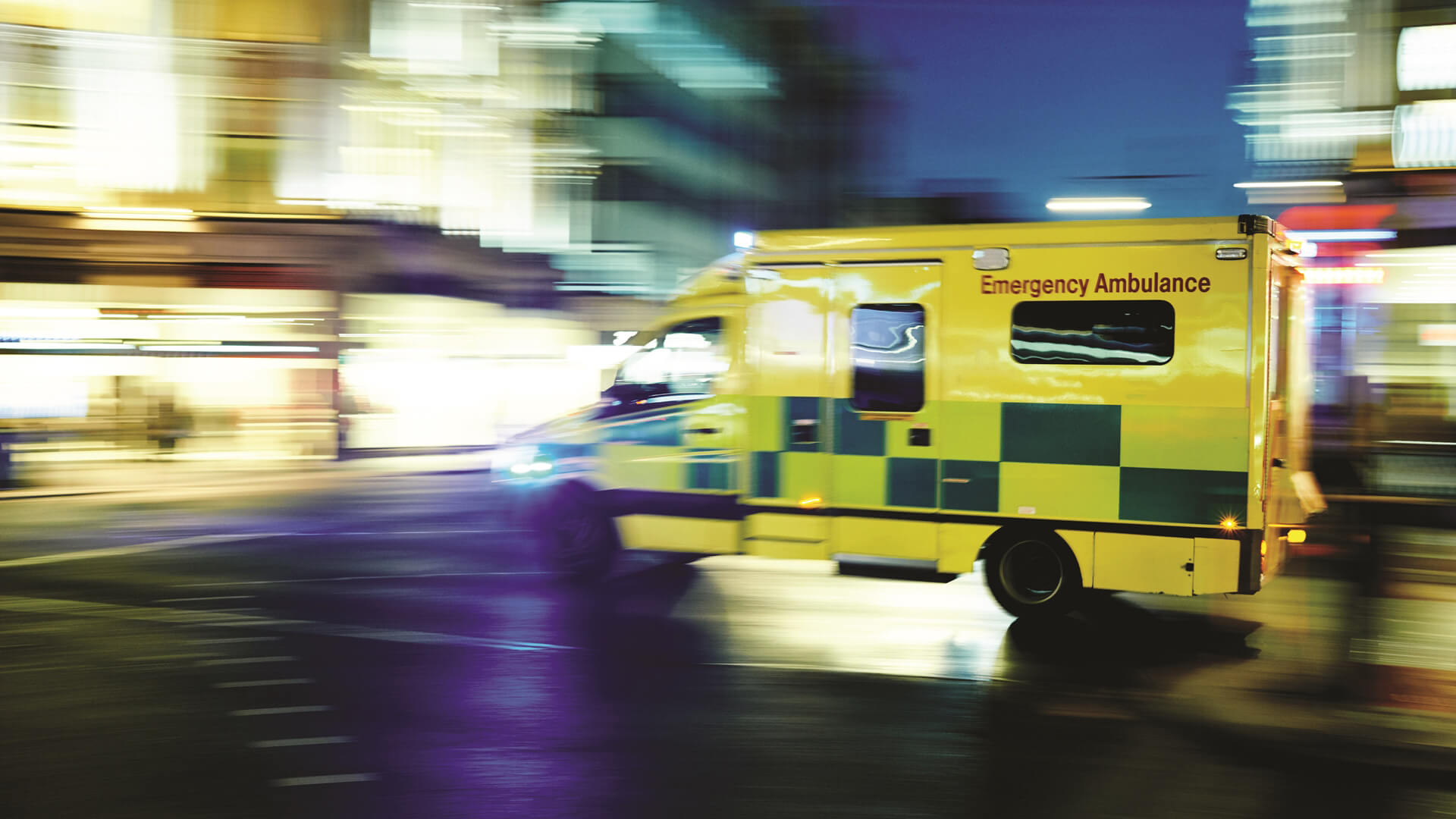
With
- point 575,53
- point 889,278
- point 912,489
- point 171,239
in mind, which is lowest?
point 912,489

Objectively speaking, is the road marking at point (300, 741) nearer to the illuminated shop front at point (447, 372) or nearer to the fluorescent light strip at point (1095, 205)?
the fluorescent light strip at point (1095, 205)

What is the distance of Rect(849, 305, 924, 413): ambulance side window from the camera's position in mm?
8062

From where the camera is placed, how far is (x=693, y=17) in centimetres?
3878

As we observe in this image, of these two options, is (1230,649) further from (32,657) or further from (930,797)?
(32,657)

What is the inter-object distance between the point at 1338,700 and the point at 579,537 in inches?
228

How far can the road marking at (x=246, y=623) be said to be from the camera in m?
7.29

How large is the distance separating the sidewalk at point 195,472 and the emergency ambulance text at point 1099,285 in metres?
15.0

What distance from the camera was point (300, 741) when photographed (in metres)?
5.30

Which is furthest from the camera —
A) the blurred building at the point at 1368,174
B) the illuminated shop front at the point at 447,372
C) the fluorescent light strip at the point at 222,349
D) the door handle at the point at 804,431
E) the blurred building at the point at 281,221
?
the illuminated shop front at the point at 447,372

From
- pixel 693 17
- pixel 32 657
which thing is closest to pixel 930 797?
pixel 32 657

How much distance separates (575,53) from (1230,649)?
26.1 metres

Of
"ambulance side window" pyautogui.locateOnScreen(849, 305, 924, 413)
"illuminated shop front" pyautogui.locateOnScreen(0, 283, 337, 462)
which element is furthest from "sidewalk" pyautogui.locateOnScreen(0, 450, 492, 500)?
"ambulance side window" pyautogui.locateOnScreen(849, 305, 924, 413)

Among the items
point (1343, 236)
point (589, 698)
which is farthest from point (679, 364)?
point (1343, 236)

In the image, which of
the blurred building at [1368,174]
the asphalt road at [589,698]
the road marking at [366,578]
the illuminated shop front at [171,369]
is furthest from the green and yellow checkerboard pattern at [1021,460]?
the illuminated shop front at [171,369]
